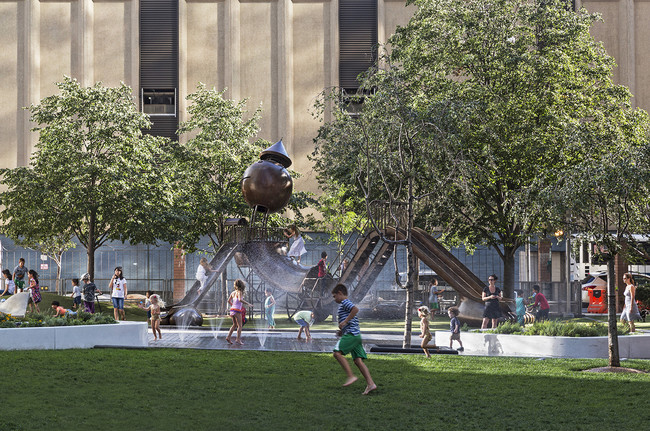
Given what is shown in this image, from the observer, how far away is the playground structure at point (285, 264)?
2684 cm

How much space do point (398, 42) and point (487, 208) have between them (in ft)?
24.9

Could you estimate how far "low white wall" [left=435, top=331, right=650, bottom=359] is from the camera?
17672mm

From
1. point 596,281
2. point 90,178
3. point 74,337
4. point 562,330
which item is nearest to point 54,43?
point 90,178

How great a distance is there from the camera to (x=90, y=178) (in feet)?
107

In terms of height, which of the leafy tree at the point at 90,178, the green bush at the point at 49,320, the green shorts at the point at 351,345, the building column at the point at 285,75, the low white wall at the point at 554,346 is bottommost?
the low white wall at the point at 554,346

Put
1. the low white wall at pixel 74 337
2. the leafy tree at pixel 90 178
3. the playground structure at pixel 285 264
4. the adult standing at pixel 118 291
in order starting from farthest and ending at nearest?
the leafy tree at pixel 90 178 → the playground structure at pixel 285 264 → the adult standing at pixel 118 291 → the low white wall at pixel 74 337

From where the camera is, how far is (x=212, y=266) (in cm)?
2778

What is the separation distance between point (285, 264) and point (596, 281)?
17898mm

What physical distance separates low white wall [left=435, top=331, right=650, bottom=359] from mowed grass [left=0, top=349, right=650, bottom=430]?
133 cm

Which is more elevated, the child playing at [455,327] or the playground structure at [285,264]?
the playground structure at [285,264]

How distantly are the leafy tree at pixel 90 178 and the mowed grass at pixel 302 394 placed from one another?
16.0 meters

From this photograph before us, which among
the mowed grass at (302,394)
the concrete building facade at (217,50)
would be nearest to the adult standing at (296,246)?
the mowed grass at (302,394)

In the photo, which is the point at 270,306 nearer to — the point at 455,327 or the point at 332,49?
the point at 455,327

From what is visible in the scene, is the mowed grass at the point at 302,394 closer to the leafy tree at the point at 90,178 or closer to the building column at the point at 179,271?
the leafy tree at the point at 90,178
